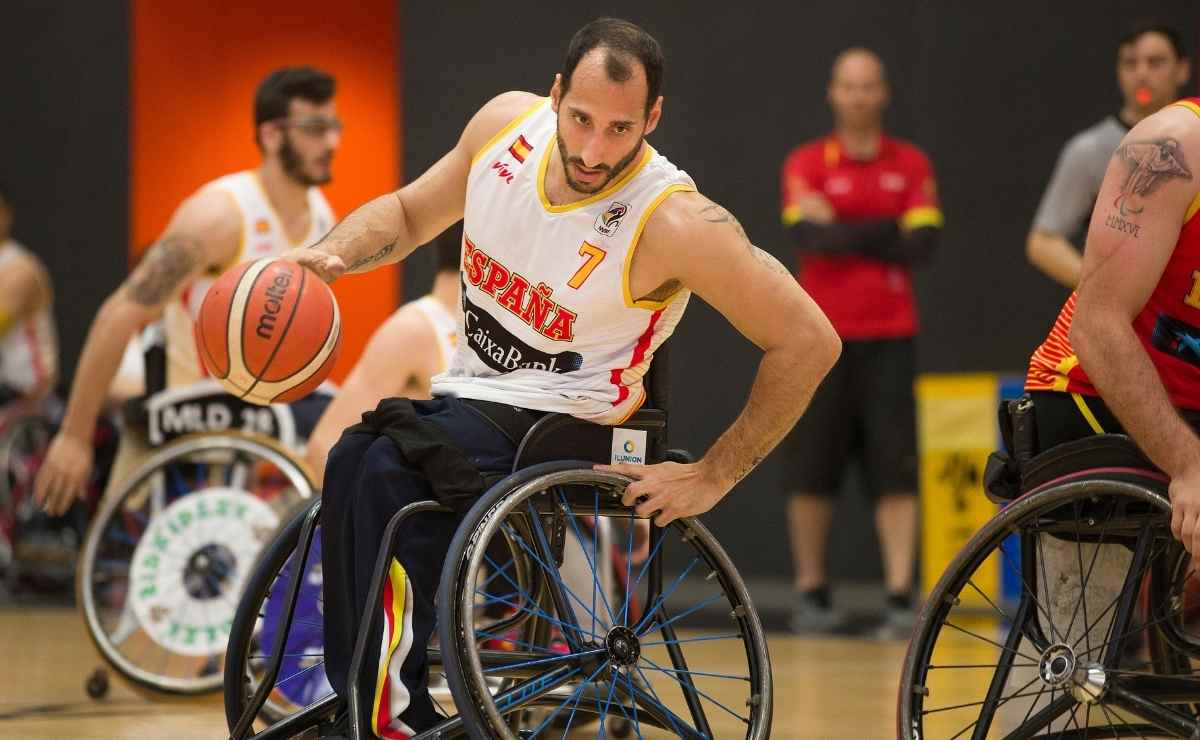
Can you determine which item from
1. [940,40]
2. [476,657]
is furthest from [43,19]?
[476,657]

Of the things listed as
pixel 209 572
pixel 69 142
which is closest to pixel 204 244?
pixel 209 572

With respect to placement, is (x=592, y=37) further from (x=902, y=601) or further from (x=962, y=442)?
(x=962, y=442)

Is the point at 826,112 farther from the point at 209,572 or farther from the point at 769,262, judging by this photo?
the point at 769,262

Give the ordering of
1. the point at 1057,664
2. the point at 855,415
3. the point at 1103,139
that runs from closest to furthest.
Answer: the point at 1057,664 < the point at 1103,139 < the point at 855,415

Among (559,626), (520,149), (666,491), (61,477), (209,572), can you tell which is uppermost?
(520,149)

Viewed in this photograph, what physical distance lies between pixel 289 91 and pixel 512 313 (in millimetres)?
2210

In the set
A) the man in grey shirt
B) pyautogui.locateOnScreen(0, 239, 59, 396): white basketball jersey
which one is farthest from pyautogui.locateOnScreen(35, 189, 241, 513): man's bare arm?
pyautogui.locateOnScreen(0, 239, 59, 396): white basketball jersey

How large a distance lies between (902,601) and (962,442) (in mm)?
839

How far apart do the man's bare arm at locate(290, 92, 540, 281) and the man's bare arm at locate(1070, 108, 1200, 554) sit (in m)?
1.10

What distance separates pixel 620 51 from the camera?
10.1 ft

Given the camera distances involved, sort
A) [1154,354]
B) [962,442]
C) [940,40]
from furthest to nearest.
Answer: [940,40], [962,442], [1154,354]

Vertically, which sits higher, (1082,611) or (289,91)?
(289,91)

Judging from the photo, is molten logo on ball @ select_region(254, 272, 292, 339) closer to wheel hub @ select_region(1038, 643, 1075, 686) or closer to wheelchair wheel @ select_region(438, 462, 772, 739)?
wheelchair wheel @ select_region(438, 462, 772, 739)

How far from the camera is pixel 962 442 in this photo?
675 cm
